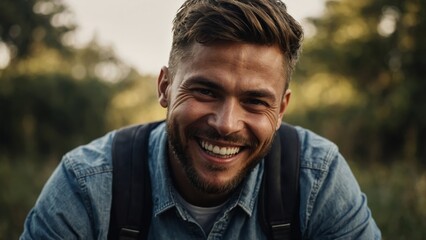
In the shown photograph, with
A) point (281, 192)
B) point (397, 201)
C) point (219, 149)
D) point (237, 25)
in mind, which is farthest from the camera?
point (397, 201)

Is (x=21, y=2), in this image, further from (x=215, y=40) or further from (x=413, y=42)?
(x=215, y=40)

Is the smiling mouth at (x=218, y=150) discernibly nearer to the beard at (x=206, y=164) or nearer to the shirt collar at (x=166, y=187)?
the beard at (x=206, y=164)

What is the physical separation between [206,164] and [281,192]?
436 mm

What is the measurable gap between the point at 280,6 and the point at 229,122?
655 millimetres

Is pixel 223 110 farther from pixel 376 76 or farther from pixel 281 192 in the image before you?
pixel 376 76

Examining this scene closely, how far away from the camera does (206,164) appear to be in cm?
232

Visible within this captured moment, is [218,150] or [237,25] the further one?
[218,150]

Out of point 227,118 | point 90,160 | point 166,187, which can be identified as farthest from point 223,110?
point 90,160

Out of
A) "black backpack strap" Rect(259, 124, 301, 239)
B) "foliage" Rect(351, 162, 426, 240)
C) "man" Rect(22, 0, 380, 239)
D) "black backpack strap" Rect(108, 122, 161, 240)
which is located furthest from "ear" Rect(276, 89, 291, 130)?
"foliage" Rect(351, 162, 426, 240)

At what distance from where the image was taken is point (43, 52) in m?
17.8

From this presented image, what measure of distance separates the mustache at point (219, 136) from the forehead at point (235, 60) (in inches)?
10.5

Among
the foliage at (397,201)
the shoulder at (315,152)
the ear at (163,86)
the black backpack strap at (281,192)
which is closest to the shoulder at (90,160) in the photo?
the ear at (163,86)

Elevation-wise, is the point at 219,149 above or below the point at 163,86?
below

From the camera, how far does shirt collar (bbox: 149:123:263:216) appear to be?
242cm
